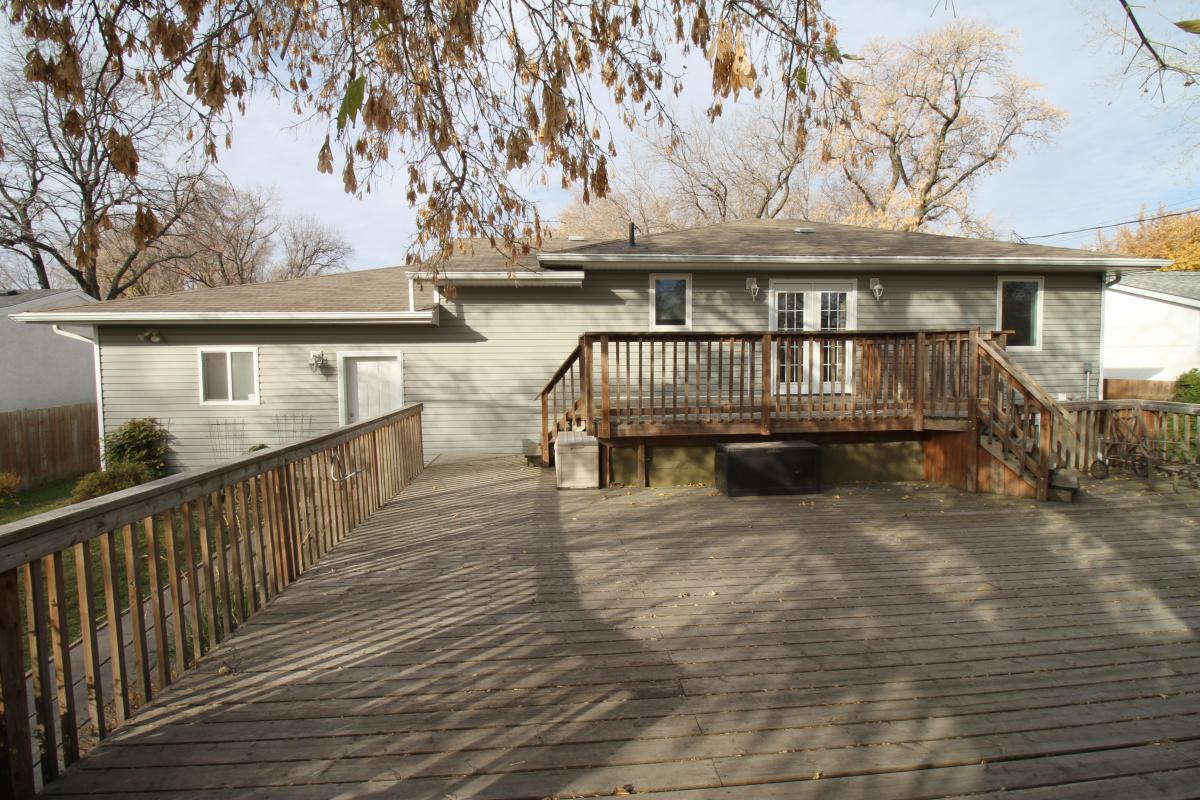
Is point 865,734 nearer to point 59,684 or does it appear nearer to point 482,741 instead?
point 482,741

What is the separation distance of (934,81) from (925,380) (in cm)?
2097

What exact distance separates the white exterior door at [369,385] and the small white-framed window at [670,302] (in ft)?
14.5

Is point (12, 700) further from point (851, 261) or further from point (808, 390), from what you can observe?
point (851, 261)

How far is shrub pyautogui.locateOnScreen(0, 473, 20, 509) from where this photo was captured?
999 centimetres

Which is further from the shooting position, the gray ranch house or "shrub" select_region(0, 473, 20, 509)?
"shrub" select_region(0, 473, 20, 509)

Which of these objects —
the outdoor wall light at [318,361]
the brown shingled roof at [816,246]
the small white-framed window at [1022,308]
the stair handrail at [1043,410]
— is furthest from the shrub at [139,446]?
the small white-framed window at [1022,308]

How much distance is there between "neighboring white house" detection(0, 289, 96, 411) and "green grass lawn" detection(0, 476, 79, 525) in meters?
4.58

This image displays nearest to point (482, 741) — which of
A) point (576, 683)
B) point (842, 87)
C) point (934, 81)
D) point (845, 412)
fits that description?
point (576, 683)

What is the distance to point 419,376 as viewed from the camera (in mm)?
10148

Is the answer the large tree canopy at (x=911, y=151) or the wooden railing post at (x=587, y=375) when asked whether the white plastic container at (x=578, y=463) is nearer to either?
the wooden railing post at (x=587, y=375)

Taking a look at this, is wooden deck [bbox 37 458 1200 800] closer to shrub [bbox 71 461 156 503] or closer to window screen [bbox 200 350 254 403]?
shrub [bbox 71 461 156 503]

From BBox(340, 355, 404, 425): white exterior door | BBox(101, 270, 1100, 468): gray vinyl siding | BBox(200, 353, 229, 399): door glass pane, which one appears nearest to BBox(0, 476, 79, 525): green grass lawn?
BBox(101, 270, 1100, 468): gray vinyl siding

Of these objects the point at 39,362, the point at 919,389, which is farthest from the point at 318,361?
the point at 39,362

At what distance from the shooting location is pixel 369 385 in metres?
10.3
